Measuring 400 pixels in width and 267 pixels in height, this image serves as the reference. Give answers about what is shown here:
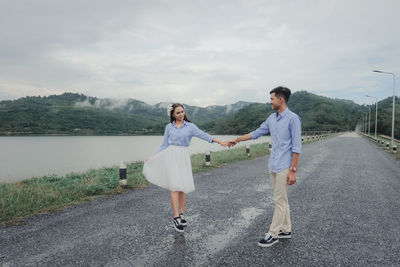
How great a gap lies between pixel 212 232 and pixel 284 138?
190 centimetres

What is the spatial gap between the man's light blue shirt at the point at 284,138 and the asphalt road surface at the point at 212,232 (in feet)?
3.92

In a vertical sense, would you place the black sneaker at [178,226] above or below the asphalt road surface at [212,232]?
above

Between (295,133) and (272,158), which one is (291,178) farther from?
(295,133)

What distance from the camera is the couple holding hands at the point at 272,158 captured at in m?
3.79

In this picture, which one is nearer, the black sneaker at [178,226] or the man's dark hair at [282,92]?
the man's dark hair at [282,92]

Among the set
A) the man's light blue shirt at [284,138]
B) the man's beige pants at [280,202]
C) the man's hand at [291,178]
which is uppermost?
the man's light blue shirt at [284,138]

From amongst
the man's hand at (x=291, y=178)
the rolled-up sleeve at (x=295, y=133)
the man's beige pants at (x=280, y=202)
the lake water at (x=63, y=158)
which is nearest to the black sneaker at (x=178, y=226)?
the man's beige pants at (x=280, y=202)

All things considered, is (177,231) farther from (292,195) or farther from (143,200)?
(292,195)

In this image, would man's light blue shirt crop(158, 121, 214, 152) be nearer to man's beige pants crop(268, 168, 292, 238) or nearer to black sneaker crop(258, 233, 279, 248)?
man's beige pants crop(268, 168, 292, 238)

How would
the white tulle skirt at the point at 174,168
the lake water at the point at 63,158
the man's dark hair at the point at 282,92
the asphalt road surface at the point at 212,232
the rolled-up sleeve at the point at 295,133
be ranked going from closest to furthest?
1. the asphalt road surface at the point at 212,232
2. the rolled-up sleeve at the point at 295,133
3. the man's dark hair at the point at 282,92
4. the white tulle skirt at the point at 174,168
5. the lake water at the point at 63,158

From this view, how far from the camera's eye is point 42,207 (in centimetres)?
571

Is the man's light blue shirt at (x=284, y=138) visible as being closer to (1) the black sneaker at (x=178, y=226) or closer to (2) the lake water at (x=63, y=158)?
(1) the black sneaker at (x=178, y=226)

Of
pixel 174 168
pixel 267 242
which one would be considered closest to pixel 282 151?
pixel 267 242

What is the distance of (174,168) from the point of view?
4238 millimetres
